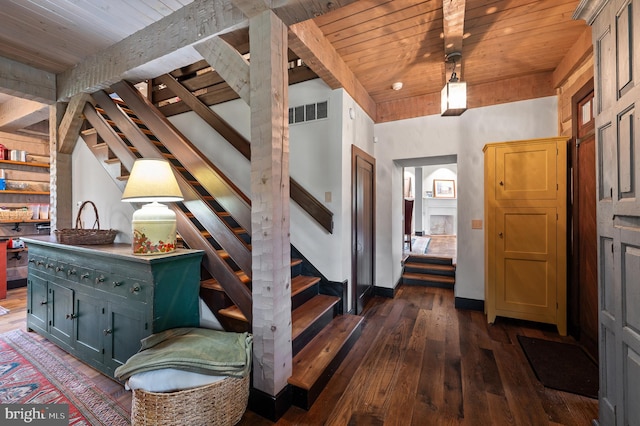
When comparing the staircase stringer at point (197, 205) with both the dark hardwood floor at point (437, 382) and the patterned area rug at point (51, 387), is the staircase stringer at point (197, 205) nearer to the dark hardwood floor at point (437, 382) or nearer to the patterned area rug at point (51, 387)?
the dark hardwood floor at point (437, 382)

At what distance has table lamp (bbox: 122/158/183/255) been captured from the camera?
1859 mm

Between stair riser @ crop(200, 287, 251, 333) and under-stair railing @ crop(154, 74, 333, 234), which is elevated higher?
under-stair railing @ crop(154, 74, 333, 234)

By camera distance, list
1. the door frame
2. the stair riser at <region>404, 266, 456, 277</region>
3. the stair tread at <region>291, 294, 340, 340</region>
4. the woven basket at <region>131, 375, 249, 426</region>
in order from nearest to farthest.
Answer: the woven basket at <region>131, 375, 249, 426</region>
the stair tread at <region>291, 294, 340, 340</region>
the door frame
the stair riser at <region>404, 266, 456, 277</region>

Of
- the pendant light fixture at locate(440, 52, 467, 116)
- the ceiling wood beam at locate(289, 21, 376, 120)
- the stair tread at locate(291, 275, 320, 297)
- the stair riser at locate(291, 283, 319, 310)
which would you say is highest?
the ceiling wood beam at locate(289, 21, 376, 120)

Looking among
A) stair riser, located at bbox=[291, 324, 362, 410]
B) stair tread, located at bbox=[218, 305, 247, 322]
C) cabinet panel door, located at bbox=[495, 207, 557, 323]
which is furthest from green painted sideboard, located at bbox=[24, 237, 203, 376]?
cabinet panel door, located at bbox=[495, 207, 557, 323]

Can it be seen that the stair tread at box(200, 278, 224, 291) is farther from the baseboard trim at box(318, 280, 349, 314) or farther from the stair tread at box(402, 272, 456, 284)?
the stair tread at box(402, 272, 456, 284)

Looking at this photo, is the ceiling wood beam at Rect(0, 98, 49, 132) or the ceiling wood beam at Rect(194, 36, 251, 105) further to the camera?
the ceiling wood beam at Rect(0, 98, 49, 132)

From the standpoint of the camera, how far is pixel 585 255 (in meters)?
2.52

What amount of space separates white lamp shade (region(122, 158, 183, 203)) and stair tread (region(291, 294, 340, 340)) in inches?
53.6

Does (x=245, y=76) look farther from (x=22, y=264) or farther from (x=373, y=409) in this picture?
(x=22, y=264)

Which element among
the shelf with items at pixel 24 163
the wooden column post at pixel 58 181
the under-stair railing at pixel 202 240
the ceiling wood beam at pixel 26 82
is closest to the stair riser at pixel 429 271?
the under-stair railing at pixel 202 240

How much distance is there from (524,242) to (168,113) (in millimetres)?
4849

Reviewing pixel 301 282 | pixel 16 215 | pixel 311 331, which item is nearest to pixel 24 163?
pixel 16 215

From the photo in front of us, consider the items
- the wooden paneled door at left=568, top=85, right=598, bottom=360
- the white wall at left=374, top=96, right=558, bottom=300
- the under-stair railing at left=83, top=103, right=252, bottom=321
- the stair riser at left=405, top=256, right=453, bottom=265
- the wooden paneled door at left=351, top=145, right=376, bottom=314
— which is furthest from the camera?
the stair riser at left=405, top=256, right=453, bottom=265
